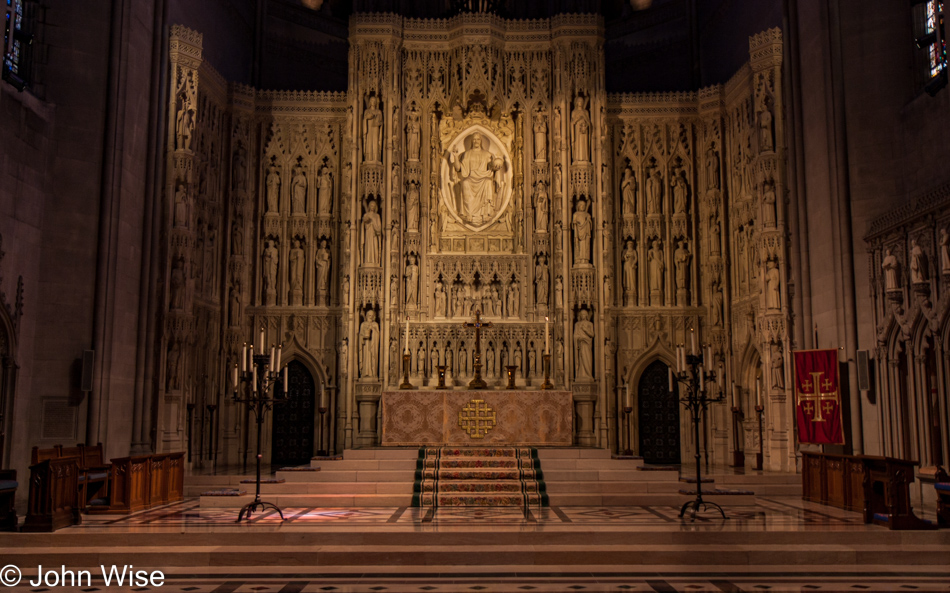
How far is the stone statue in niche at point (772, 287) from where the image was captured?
20156mm

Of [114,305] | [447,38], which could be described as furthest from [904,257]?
[114,305]

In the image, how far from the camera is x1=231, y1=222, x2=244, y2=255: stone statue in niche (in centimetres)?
2392

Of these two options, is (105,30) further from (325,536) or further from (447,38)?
(325,536)

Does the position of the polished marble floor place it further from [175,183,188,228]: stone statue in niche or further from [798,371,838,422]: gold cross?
[175,183,188,228]: stone statue in niche

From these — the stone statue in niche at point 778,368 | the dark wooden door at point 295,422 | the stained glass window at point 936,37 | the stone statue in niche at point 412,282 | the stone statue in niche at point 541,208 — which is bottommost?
the dark wooden door at point 295,422

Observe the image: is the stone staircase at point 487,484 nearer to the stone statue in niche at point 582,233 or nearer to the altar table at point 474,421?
the altar table at point 474,421

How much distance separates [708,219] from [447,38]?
9.24m

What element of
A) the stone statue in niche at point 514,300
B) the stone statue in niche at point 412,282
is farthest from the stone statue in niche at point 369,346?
the stone statue in niche at point 514,300

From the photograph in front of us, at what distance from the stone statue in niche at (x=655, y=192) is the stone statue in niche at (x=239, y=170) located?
11.8 metres

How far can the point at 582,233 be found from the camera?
23.6 meters

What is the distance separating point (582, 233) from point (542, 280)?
173 cm

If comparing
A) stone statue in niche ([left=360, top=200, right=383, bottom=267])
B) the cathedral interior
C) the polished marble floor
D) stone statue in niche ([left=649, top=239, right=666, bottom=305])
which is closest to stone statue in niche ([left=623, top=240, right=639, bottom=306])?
the cathedral interior

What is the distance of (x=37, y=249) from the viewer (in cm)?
1709

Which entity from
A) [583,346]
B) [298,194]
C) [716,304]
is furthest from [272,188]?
[716,304]
